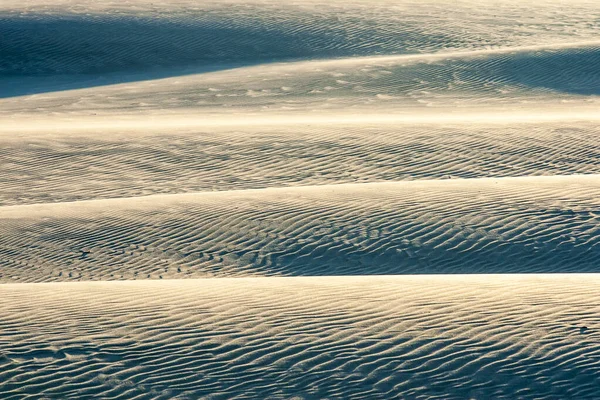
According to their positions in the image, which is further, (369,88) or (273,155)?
(369,88)

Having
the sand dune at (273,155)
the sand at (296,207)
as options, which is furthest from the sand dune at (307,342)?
the sand dune at (273,155)

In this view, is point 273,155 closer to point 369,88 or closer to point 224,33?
point 369,88

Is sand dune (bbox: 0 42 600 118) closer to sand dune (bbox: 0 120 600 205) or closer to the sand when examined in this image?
the sand

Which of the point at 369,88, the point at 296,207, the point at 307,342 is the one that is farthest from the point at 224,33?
the point at 307,342

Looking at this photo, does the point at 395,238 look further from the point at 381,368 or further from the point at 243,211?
the point at 381,368

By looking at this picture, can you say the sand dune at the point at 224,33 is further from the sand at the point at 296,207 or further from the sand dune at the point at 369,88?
the sand dune at the point at 369,88
